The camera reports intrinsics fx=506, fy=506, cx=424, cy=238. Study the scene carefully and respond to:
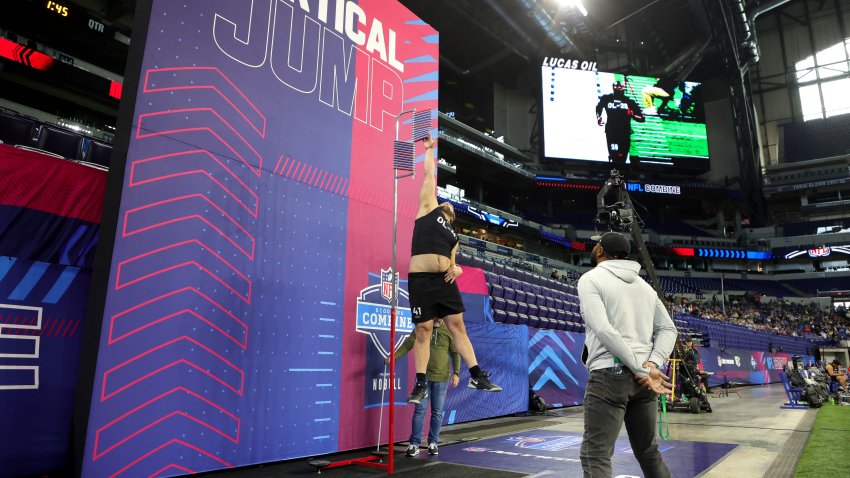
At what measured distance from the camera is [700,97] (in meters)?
37.1

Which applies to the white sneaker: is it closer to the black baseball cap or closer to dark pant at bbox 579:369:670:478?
dark pant at bbox 579:369:670:478

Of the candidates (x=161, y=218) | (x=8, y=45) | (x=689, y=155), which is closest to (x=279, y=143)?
(x=161, y=218)

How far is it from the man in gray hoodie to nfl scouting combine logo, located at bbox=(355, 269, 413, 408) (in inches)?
102

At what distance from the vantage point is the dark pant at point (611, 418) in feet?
7.52

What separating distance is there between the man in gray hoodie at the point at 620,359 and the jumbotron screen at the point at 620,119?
34.3 metres

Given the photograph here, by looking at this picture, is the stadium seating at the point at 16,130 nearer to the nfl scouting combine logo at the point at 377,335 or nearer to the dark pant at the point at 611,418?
the nfl scouting combine logo at the point at 377,335

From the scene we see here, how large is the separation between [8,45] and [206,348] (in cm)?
1507

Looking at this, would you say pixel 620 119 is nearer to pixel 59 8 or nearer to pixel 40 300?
pixel 59 8

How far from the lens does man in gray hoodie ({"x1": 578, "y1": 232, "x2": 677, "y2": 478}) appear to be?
230 cm

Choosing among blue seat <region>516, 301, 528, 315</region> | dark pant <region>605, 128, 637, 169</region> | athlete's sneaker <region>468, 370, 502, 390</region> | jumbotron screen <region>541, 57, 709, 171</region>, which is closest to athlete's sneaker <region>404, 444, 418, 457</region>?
athlete's sneaker <region>468, 370, 502, 390</region>

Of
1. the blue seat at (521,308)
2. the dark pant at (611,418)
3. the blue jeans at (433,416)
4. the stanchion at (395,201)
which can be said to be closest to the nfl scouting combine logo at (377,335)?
the blue jeans at (433,416)

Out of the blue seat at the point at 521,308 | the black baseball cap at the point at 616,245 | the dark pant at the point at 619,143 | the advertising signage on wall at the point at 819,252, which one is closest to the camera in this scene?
the black baseball cap at the point at 616,245

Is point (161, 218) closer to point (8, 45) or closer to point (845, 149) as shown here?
point (8, 45)

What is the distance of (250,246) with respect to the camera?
4.04m
